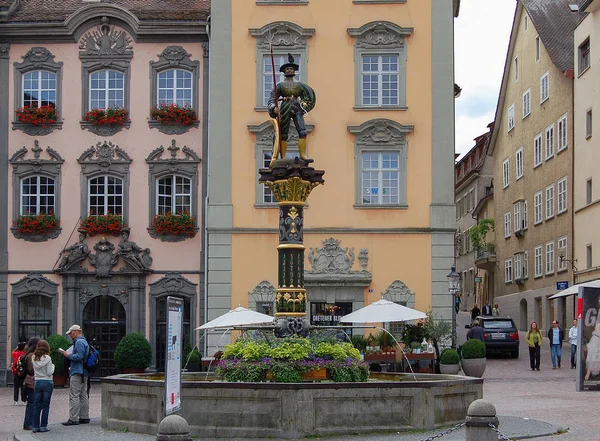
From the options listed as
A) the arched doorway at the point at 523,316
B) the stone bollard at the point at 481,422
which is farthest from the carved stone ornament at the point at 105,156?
the arched doorway at the point at 523,316

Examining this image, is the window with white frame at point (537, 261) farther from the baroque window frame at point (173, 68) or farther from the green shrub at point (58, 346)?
the green shrub at point (58, 346)

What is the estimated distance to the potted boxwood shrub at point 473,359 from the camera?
32.4m

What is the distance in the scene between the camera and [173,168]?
120 ft

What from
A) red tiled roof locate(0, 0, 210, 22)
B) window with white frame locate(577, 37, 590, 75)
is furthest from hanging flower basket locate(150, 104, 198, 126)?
window with white frame locate(577, 37, 590, 75)

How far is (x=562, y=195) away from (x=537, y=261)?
17.7 ft

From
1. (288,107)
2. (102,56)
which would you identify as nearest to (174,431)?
(288,107)

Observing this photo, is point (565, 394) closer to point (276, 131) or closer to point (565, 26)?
point (276, 131)

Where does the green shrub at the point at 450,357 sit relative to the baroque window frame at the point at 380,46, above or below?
below

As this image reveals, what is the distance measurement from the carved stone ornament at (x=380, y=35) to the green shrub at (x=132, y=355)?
36.4 ft

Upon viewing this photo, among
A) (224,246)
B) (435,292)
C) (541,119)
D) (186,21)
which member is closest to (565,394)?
(435,292)

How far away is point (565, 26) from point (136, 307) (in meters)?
26.7

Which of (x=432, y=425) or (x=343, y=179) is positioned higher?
(x=343, y=179)

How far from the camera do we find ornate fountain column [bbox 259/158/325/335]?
1981 centimetres

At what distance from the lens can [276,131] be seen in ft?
67.9
